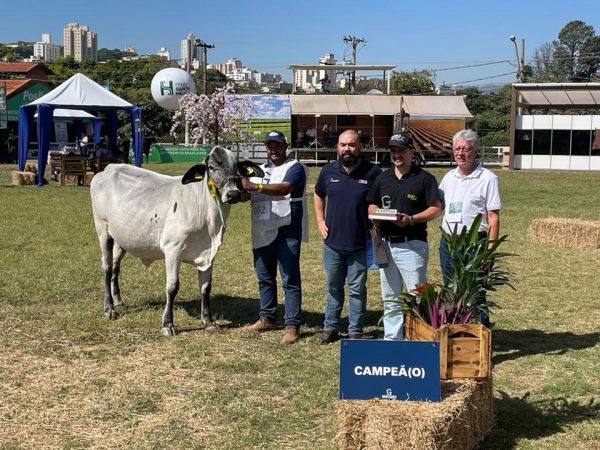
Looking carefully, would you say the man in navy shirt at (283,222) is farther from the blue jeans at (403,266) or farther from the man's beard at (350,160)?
the blue jeans at (403,266)

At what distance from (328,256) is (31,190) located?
18.3 meters

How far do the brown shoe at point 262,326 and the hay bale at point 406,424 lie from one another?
3.21 metres

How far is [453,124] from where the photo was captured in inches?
1726

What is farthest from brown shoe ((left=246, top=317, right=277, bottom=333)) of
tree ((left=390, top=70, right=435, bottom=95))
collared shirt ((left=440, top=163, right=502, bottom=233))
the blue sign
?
tree ((left=390, top=70, right=435, bottom=95))

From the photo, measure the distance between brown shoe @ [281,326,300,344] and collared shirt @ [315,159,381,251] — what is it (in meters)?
0.96

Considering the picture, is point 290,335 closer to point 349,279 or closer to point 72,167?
point 349,279

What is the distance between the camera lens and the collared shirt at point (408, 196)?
5.84 metres

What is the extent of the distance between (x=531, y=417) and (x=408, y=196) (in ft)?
6.24

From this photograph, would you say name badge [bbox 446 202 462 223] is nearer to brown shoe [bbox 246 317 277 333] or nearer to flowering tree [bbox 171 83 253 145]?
brown shoe [bbox 246 317 277 333]

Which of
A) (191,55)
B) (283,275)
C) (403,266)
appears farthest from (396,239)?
(191,55)

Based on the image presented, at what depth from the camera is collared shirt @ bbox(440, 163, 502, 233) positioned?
6.20 meters

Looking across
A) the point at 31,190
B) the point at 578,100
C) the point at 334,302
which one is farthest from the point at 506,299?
the point at 578,100

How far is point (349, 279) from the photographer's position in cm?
655

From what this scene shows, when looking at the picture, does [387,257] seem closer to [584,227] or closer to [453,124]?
[584,227]
